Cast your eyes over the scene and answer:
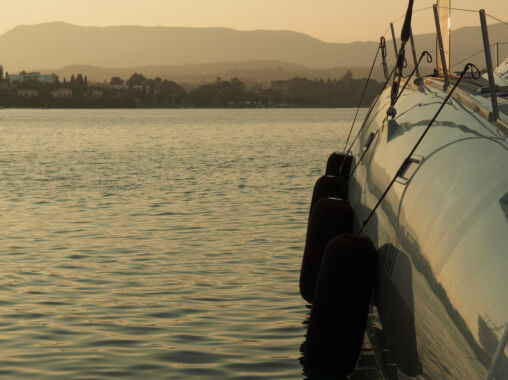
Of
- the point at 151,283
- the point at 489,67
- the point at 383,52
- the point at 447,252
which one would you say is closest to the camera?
the point at 447,252

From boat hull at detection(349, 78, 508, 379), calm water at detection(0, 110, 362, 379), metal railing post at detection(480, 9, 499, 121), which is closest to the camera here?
boat hull at detection(349, 78, 508, 379)

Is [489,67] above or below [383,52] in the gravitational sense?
below

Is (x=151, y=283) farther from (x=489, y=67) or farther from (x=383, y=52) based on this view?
(x=489, y=67)

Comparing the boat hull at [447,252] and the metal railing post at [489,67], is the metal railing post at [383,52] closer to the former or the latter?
the boat hull at [447,252]

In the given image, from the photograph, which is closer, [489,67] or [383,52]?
[489,67]

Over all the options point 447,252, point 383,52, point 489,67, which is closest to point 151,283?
point 383,52

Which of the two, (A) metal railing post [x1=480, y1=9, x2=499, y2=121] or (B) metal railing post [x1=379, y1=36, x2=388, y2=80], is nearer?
(A) metal railing post [x1=480, y1=9, x2=499, y2=121]

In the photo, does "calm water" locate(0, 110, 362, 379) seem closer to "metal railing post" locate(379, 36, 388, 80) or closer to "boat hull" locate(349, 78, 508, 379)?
"boat hull" locate(349, 78, 508, 379)

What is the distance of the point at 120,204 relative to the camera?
77.9 ft

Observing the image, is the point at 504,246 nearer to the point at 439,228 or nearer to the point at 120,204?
the point at 439,228

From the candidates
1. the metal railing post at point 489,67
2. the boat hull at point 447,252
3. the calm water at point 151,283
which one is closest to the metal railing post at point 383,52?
the calm water at point 151,283

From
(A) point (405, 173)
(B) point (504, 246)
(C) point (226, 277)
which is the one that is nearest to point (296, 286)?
(C) point (226, 277)

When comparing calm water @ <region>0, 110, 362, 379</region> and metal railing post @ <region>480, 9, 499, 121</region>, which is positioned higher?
metal railing post @ <region>480, 9, 499, 121</region>

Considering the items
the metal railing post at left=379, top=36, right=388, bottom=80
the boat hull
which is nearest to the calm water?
the boat hull
